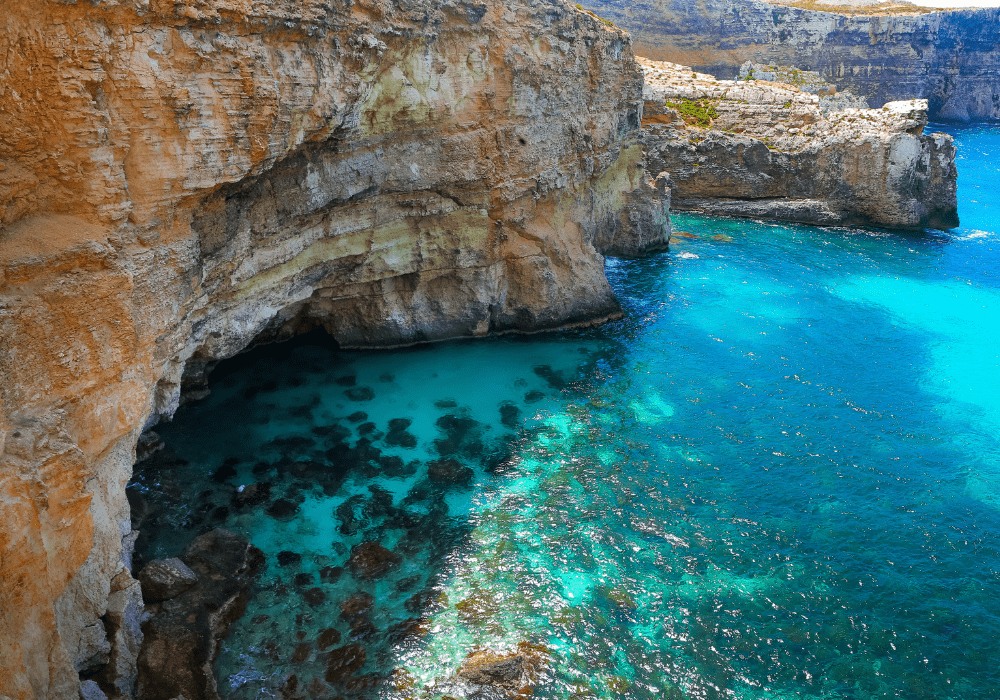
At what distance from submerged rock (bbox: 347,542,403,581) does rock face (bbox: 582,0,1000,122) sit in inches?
3012

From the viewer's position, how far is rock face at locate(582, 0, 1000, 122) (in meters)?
74.4

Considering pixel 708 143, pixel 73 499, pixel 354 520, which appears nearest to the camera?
pixel 73 499

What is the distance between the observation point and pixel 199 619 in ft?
44.9

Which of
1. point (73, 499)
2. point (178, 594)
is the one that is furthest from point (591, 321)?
point (73, 499)

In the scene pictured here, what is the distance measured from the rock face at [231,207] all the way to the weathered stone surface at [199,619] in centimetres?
107

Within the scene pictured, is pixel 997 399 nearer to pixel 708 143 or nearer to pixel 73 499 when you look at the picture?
pixel 708 143

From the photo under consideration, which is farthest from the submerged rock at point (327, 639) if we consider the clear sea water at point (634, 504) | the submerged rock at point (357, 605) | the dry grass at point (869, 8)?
the dry grass at point (869, 8)

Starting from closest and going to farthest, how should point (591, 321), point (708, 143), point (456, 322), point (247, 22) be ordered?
point (247, 22) → point (456, 322) → point (591, 321) → point (708, 143)

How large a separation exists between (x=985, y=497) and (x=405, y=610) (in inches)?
662

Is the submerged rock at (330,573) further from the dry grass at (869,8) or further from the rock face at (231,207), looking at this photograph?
the dry grass at (869,8)

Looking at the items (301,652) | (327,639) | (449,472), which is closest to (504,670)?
(327,639)

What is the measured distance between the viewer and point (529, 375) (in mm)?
24500

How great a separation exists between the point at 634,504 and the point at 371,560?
7217 millimetres

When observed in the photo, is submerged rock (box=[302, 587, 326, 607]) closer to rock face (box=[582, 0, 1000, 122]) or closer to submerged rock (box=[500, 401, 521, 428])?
submerged rock (box=[500, 401, 521, 428])
